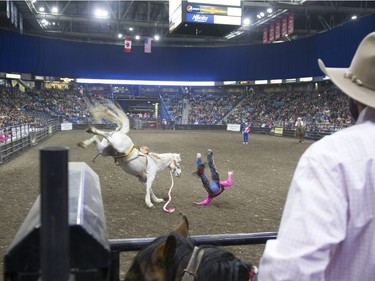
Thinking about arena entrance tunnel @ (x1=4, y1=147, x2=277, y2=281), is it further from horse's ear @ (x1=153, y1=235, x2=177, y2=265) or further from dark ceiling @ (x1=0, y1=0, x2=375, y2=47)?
dark ceiling @ (x1=0, y1=0, x2=375, y2=47)

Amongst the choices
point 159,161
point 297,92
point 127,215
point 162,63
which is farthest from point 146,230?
point 162,63

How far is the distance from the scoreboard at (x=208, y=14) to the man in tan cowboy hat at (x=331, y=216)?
14.5m

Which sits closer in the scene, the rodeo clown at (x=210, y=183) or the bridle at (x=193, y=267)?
the bridle at (x=193, y=267)

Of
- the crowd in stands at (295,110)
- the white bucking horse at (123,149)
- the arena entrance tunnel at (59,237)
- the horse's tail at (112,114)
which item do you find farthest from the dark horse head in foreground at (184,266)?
the crowd in stands at (295,110)

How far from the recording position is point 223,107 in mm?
47750

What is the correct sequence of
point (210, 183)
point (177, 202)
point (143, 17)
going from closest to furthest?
point (210, 183) < point (177, 202) < point (143, 17)

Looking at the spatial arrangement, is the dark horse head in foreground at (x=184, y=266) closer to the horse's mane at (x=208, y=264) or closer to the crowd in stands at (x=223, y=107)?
the horse's mane at (x=208, y=264)

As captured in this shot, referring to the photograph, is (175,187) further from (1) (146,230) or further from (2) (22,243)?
(2) (22,243)

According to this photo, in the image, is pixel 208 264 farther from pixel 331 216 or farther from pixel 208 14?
pixel 208 14

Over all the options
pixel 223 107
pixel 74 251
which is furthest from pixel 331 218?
pixel 223 107

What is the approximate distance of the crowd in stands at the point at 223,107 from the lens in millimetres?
34625

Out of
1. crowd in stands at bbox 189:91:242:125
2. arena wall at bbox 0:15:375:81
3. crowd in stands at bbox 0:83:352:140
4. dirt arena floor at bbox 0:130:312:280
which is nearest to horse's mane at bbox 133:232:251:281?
dirt arena floor at bbox 0:130:312:280

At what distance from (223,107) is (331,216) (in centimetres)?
4715

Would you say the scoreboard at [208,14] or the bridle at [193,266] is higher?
the scoreboard at [208,14]
